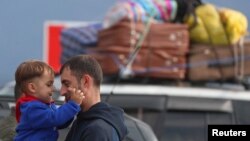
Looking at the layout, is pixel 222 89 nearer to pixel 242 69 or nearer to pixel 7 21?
pixel 242 69

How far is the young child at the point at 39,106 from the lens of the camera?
3092mm

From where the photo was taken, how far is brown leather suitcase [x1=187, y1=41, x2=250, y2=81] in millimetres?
7125

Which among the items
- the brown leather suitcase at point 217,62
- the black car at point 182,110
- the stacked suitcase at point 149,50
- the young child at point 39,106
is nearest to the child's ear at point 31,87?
the young child at point 39,106

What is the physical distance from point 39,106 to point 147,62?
3.86 meters

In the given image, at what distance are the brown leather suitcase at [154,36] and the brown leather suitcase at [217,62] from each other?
0.15 m

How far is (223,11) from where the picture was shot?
7211 millimetres

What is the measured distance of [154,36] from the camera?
22.9 ft

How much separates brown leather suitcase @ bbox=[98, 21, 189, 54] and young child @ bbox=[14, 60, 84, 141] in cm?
361

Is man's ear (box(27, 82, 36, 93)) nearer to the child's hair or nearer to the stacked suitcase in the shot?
the child's hair

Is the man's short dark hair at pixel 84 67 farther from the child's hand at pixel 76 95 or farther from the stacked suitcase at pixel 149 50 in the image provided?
the stacked suitcase at pixel 149 50

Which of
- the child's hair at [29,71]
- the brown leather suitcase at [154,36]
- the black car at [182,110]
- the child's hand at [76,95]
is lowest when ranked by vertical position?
the black car at [182,110]

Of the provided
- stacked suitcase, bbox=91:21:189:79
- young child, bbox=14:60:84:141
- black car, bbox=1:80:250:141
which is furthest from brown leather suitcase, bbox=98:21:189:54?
young child, bbox=14:60:84:141

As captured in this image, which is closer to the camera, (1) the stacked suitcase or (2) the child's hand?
(2) the child's hand

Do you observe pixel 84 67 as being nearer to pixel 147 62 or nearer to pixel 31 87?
pixel 31 87
